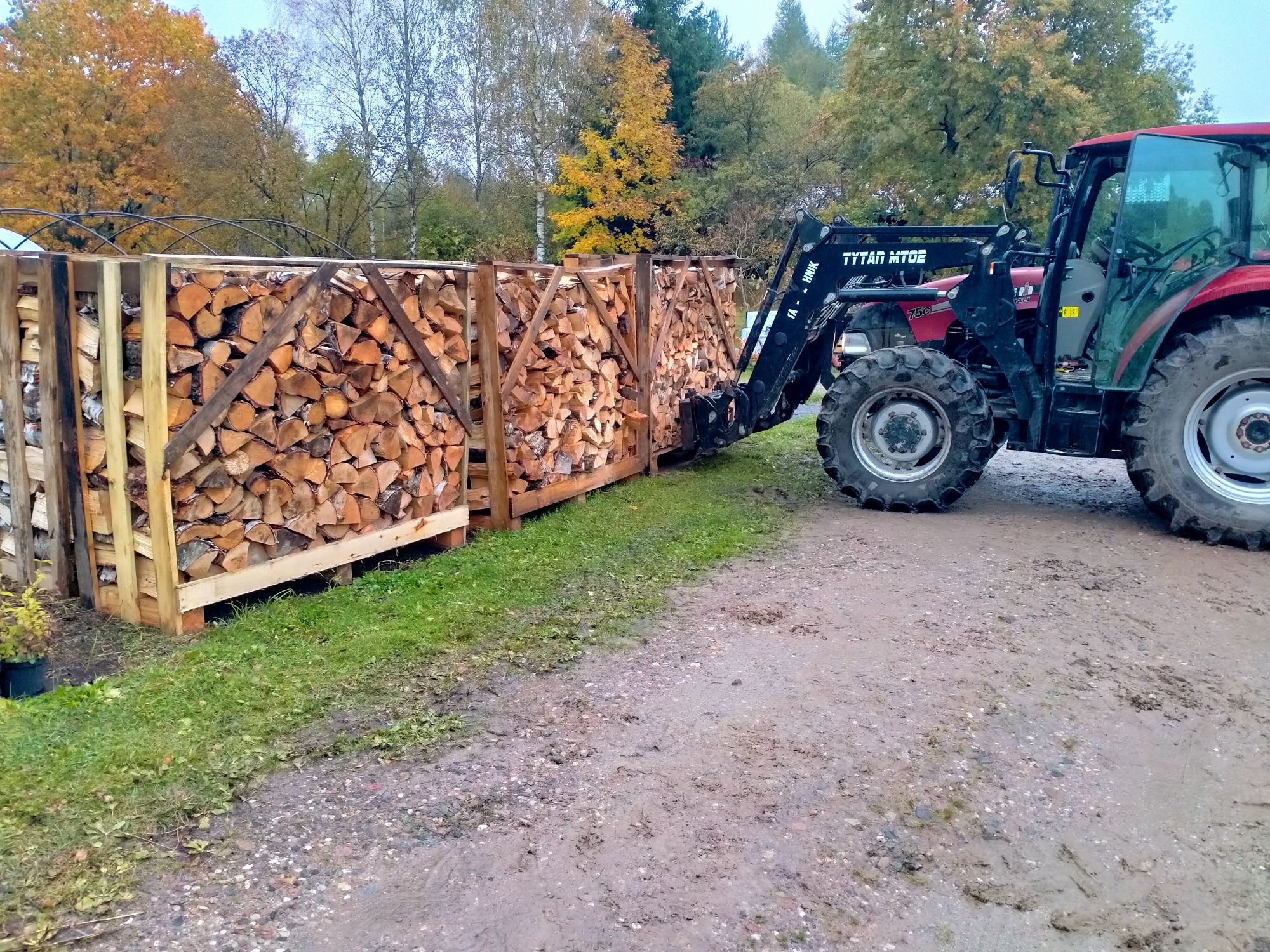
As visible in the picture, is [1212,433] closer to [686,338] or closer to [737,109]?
[686,338]

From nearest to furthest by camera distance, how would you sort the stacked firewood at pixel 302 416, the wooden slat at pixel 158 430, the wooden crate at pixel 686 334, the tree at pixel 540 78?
1. the wooden slat at pixel 158 430
2. the stacked firewood at pixel 302 416
3. the wooden crate at pixel 686 334
4. the tree at pixel 540 78

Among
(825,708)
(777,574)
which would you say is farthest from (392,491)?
(825,708)

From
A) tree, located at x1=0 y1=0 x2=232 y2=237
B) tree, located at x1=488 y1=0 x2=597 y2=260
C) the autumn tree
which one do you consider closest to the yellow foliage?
the autumn tree

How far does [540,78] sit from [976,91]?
500 inches

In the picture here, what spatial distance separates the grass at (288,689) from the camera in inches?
122

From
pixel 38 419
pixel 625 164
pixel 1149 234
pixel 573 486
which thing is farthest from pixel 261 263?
pixel 625 164

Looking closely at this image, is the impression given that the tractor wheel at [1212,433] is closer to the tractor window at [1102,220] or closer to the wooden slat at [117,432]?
the tractor window at [1102,220]

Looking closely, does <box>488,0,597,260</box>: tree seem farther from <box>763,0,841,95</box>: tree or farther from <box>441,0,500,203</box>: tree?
<box>763,0,841,95</box>: tree

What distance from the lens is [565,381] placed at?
738 centimetres

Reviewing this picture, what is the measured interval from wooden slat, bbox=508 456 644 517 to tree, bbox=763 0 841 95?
3948 cm

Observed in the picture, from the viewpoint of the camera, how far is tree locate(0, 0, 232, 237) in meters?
26.5

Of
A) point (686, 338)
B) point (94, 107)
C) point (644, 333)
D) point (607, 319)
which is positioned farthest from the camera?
point (94, 107)

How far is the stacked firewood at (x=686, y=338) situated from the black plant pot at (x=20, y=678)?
547 centimetres

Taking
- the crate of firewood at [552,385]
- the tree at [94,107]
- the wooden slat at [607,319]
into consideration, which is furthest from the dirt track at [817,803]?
the tree at [94,107]
